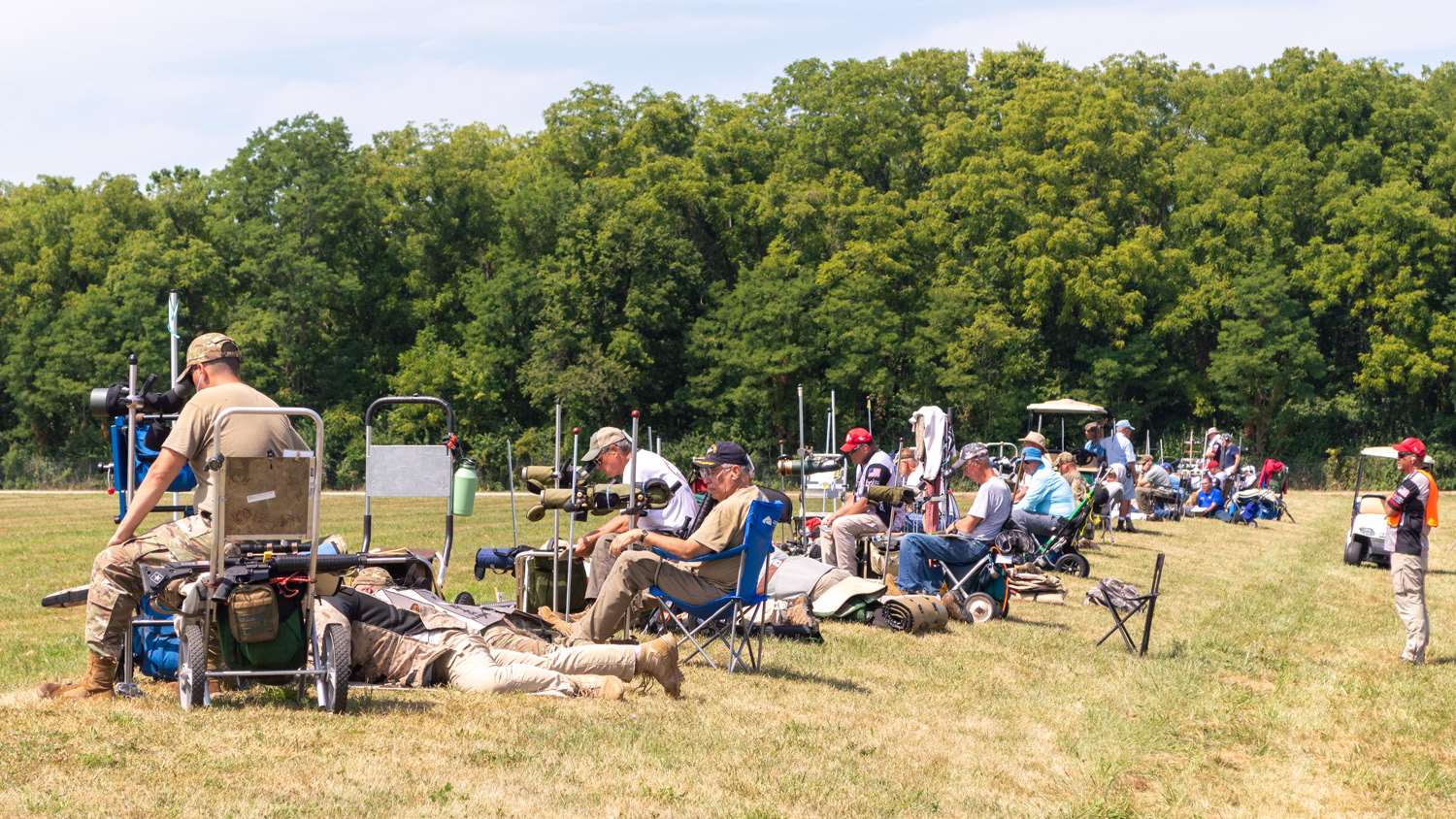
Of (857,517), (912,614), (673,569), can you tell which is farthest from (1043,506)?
(673,569)

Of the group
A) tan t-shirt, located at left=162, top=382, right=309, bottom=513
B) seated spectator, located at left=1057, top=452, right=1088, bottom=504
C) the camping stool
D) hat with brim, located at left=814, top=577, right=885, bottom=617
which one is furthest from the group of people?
seated spectator, located at left=1057, top=452, right=1088, bottom=504

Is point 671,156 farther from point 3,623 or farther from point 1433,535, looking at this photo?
point 3,623

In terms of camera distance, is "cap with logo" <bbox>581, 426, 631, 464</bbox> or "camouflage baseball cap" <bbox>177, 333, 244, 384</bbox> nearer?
"camouflage baseball cap" <bbox>177, 333, 244, 384</bbox>

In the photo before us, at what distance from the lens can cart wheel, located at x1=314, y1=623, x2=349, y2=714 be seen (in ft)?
22.3

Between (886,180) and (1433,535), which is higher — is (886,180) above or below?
above

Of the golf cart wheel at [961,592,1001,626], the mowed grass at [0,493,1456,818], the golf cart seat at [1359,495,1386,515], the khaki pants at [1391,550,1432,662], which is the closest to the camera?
the mowed grass at [0,493,1456,818]

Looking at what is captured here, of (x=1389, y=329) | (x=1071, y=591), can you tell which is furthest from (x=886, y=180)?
(x=1071, y=591)

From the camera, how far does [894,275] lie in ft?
158

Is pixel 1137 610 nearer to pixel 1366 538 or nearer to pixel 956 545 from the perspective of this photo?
pixel 956 545

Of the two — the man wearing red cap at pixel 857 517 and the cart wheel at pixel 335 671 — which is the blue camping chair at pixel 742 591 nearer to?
the cart wheel at pixel 335 671

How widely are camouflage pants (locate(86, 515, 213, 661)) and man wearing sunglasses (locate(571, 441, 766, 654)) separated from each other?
7.64ft

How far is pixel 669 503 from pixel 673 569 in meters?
1.19

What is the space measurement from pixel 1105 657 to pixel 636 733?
14.1ft

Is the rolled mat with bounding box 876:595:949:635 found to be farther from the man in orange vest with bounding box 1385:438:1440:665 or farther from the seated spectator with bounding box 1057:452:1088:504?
the seated spectator with bounding box 1057:452:1088:504
